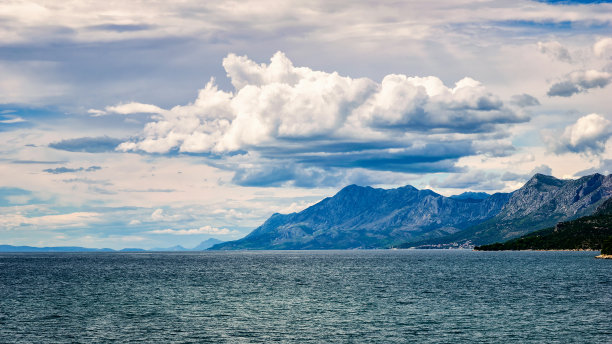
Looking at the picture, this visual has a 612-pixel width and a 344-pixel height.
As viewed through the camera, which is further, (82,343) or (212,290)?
(212,290)

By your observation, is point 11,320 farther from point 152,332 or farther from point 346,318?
point 346,318

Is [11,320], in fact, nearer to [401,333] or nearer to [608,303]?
[401,333]

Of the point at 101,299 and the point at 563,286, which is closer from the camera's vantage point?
the point at 101,299

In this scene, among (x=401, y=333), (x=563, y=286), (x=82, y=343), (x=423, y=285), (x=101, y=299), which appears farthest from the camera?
(x=423, y=285)

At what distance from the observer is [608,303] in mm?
106938

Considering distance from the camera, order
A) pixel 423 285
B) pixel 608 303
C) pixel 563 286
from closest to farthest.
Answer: pixel 608 303
pixel 563 286
pixel 423 285

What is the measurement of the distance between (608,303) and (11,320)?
103 meters

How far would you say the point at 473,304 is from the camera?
10994cm

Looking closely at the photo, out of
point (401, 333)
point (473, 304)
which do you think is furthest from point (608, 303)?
point (401, 333)

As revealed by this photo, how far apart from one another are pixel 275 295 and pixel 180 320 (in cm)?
4033

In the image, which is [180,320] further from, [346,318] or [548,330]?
[548,330]

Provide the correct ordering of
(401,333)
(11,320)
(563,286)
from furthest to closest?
(563,286) → (11,320) → (401,333)

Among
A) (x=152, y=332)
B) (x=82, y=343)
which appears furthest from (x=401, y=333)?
(x=82, y=343)

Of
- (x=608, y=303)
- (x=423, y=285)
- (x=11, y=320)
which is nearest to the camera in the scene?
(x=11, y=320)
